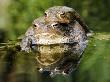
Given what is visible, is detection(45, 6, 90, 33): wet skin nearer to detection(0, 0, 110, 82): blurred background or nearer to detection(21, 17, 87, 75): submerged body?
detection(21, 17, 87, 75): submerged body

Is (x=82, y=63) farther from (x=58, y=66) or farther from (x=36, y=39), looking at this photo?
(x=36, y=39)

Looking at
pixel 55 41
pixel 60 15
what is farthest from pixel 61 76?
pixel 60 15

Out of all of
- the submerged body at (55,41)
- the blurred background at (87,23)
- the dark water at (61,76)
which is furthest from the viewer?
the submerged body at (55,41)

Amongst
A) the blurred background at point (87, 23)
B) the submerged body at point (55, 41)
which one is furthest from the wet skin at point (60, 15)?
the blurred background at point (87, 23)

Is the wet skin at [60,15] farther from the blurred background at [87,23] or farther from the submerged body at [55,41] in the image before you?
the blurred background at [87,23]

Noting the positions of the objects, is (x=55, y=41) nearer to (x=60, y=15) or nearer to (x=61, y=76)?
(x=60, y=15)

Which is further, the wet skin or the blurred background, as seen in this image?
the wet skin

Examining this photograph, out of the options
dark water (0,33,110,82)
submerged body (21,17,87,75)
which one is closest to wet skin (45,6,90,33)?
submerged body (21,17,87,75)
